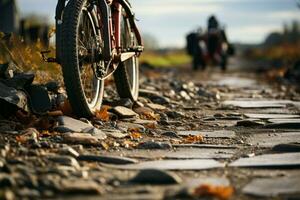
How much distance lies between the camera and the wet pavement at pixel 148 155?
2.78 meters

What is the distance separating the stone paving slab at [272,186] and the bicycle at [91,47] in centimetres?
204

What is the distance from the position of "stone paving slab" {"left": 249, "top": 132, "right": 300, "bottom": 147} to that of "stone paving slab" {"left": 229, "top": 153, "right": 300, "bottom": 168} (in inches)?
23.7

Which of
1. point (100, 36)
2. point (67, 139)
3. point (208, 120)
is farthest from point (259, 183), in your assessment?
point (208, 120)

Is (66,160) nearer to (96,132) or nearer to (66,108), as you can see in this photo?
(96,132)

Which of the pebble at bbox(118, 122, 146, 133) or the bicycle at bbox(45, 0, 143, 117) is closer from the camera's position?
the bicycle at bbox(45, 0, 143, 117)

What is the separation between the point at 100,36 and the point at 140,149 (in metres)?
1.57

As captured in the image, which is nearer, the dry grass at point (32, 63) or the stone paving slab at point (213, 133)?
the stone paving slab at point (213, 133)

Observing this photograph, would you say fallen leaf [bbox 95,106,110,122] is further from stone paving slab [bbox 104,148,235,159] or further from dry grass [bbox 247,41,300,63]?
dry grass [bbox 247,41,300,63]

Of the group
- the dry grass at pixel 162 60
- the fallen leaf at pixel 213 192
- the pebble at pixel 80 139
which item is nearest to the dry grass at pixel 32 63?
the pebble at pixel 80 139

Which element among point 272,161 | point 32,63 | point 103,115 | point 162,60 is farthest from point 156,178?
point 162,60

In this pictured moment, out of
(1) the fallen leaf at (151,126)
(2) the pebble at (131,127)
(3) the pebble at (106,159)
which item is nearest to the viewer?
(3) the pebble at (106,159)

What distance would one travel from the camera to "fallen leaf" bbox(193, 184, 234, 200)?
8.86 feet

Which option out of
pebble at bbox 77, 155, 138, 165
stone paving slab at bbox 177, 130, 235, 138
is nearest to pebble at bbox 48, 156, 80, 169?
pebble at bbox 77, 155, 138, 165

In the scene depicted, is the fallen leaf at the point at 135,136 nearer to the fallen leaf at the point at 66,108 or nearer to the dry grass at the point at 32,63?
the fallen leaf at the point at 66,108
